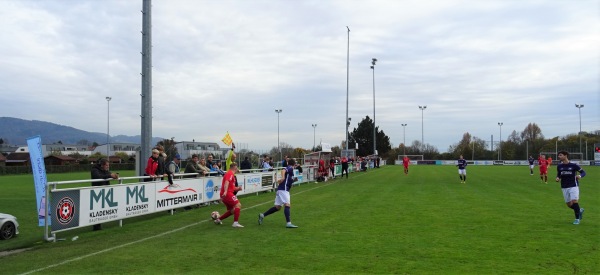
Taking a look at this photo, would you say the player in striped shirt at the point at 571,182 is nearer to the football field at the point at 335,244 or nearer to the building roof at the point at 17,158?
the football field at the point at 335,244

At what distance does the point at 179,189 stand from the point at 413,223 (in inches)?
298

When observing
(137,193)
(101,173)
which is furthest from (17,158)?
(101,173)

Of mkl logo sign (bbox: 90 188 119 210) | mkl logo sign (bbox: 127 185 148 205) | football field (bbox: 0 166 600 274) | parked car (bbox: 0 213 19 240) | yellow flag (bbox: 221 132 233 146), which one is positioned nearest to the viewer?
football field (bbox: 0 166 600 274)

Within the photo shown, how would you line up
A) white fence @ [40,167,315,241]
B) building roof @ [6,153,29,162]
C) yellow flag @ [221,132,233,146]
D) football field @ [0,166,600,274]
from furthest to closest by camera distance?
building roof @ [6,153,29,162], yellow flag @ [221,132,233,146], white fence @ [40,167,315,241], football field @ [0,166,600,274]

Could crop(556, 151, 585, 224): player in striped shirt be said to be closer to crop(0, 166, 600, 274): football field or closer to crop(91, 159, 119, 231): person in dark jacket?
crop(0, 166, 600, 274): football field

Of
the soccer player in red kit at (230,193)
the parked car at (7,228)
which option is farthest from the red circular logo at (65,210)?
the soccer player in red kit at (230,193)

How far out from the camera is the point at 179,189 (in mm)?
15312

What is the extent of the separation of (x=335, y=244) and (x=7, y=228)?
7221 mm

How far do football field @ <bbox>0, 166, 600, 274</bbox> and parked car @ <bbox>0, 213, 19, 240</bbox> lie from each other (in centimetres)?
27

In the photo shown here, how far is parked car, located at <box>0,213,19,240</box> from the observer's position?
33.8 ft

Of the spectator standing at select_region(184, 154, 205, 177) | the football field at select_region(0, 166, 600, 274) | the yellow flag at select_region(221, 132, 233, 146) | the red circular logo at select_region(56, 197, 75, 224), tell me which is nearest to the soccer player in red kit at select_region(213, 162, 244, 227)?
the football field at select_region(0, 166, 600, 274)

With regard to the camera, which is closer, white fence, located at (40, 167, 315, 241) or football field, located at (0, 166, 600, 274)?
football field, located at (0, 166, 600, 274)

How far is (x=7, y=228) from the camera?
10.5 metres

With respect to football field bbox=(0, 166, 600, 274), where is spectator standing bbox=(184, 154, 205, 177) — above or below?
above
